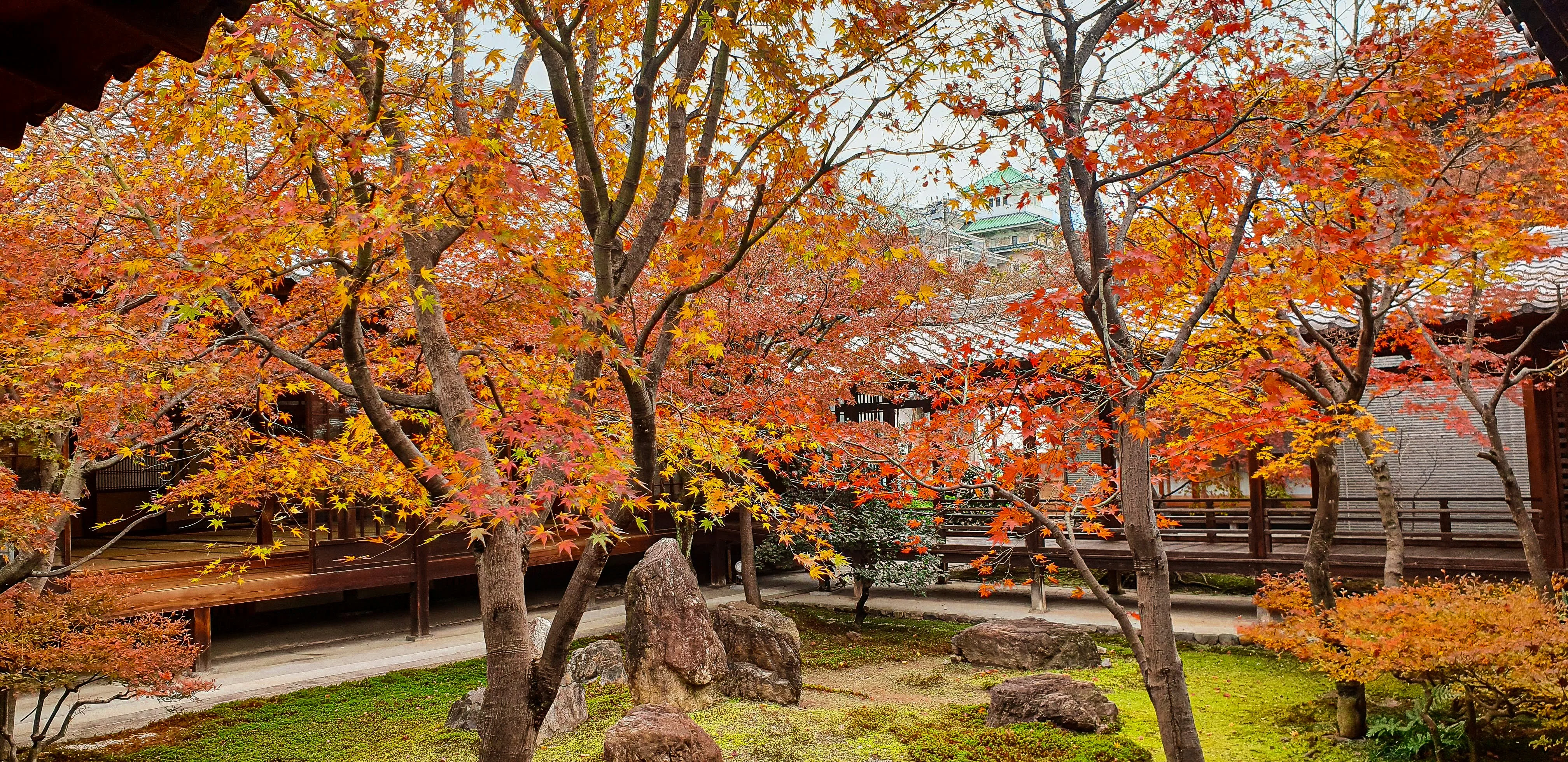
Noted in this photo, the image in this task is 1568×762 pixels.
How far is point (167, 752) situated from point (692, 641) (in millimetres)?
4710

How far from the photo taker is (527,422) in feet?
14.6

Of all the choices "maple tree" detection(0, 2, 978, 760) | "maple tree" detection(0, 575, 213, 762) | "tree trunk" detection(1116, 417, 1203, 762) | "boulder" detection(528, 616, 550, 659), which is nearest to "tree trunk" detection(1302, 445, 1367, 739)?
"tree trunk" detection(1116, 417, 1203, 762)

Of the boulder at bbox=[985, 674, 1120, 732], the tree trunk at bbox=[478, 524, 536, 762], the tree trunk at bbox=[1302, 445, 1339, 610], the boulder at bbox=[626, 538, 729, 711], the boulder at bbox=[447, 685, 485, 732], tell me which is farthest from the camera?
the boulder at bbox=[626, 538, 729, 711]

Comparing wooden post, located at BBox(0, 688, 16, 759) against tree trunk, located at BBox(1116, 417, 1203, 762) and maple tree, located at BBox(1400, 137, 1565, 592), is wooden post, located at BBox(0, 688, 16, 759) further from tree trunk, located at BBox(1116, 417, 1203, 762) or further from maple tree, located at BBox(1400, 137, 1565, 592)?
maple tree, located at BBox(1400, 137, 1565, 592)

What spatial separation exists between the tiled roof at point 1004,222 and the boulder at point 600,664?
75.0 ft

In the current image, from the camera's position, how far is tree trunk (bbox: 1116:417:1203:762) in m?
4.99

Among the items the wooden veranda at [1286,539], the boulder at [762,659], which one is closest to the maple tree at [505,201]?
the boulder at [762,659]

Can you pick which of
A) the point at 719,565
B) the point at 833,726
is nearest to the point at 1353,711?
the point at 833,726

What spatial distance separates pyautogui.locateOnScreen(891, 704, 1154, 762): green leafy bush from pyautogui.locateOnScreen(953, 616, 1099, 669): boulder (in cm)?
258

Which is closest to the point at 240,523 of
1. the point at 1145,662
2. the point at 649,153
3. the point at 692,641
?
the point at 692,641

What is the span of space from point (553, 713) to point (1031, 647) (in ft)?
18.5

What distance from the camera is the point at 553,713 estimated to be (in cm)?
822

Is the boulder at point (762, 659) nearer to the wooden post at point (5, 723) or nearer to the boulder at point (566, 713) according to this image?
the boulder at point (566, 713)

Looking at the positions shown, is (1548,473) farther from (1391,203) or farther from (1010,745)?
(1010,745)
